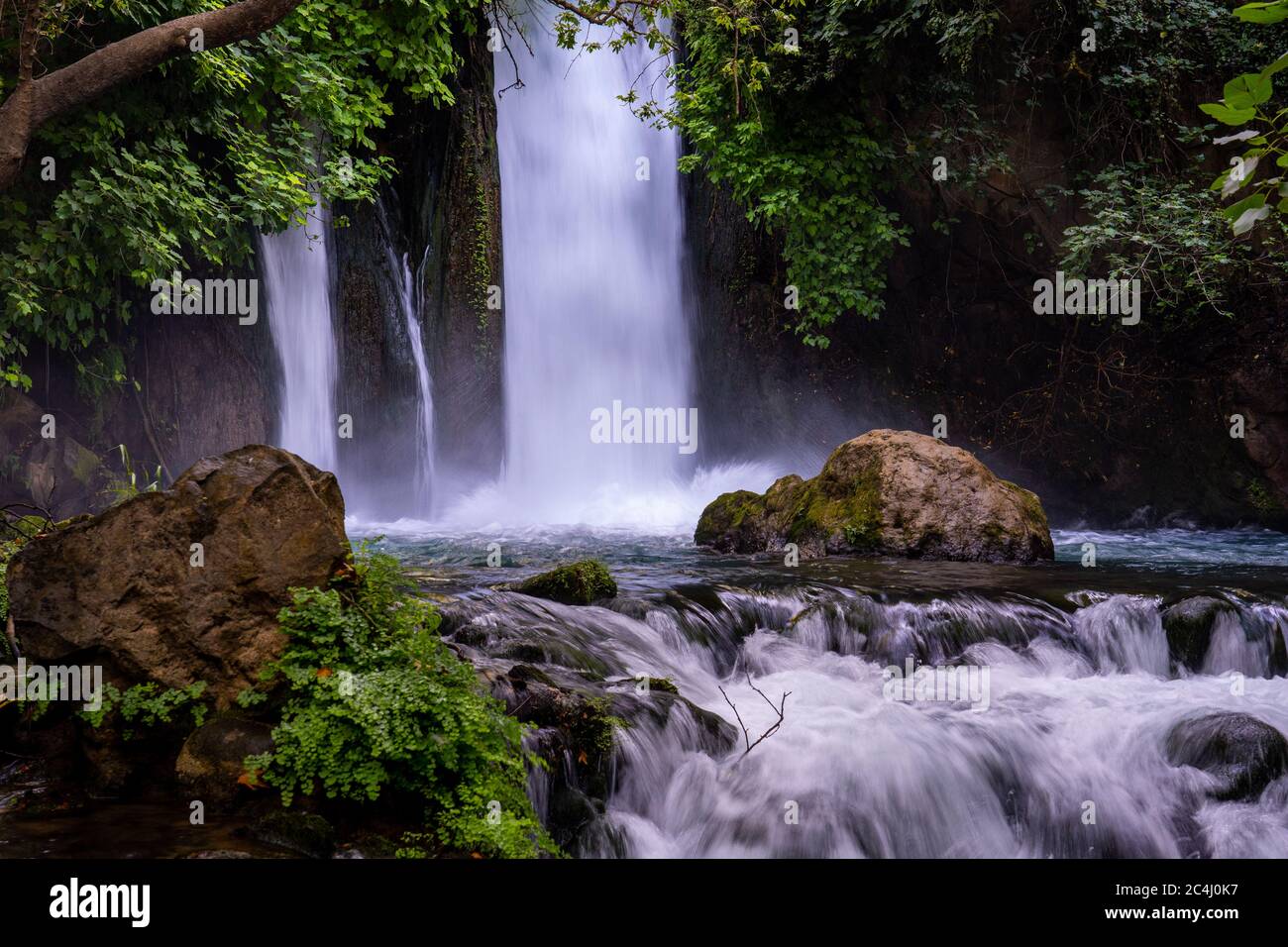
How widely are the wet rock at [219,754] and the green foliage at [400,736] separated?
11 centimetres

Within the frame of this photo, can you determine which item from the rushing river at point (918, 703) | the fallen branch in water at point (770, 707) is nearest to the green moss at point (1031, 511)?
the rushing river at point (918, 703)

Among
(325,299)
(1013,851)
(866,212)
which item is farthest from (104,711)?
(866,212)

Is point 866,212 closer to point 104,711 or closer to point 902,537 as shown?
point 902,537

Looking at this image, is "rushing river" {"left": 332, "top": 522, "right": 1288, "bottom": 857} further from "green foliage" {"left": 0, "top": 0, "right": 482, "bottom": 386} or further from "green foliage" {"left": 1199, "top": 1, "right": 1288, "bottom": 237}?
"green foliage" {"left": 0, "top": 0, "right": 482, "bottom": 386}

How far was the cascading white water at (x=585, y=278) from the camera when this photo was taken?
17.3 m

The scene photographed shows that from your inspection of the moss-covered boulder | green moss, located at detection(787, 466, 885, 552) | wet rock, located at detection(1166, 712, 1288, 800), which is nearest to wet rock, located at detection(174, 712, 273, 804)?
the moss-covered boulder

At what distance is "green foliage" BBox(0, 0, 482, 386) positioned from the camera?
26.5ft

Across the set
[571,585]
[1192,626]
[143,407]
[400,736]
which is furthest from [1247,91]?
[143,407]

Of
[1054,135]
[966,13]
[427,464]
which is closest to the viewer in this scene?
[966,13]

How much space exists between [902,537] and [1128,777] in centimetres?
428

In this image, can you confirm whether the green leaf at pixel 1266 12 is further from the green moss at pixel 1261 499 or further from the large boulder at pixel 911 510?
the green moss at pixel 1261 499

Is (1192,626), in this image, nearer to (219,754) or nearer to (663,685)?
(663,685)

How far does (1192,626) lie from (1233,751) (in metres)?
1.76

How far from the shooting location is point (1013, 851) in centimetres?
455
